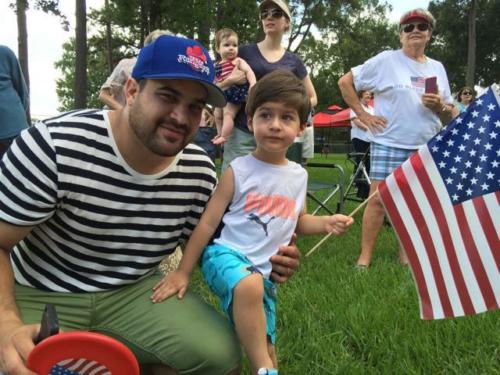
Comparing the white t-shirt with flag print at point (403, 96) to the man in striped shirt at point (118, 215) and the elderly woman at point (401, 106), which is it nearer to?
the elderly woman at point (401, 106)

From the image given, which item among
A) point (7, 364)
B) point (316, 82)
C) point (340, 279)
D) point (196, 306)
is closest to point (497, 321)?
point (340, 279)

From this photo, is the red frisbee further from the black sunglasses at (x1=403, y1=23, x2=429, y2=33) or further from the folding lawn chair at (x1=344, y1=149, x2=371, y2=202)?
the folding lawn chair at (x1=344, y1=149, x2=371, y2=202)

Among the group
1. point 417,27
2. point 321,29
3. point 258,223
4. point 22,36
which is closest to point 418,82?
point 417,27

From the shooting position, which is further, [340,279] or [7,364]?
[340,279]

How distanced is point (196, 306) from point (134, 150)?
689 mm

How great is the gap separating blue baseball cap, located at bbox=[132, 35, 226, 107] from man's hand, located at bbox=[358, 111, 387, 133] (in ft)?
8.62

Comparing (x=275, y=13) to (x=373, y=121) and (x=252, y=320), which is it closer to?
(x=373, y=121)

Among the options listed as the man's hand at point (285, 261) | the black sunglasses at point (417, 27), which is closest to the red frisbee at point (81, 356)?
the man's hand at point (285, 261)

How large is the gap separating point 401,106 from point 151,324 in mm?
3065

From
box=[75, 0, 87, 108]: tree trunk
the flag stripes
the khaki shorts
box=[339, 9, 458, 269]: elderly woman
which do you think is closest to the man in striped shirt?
the khaki shorts

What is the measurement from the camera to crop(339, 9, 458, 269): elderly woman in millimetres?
4320

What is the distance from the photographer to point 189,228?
7.69ft

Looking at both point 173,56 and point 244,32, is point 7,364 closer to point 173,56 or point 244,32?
point 173,56

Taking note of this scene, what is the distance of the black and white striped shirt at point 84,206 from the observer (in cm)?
192
